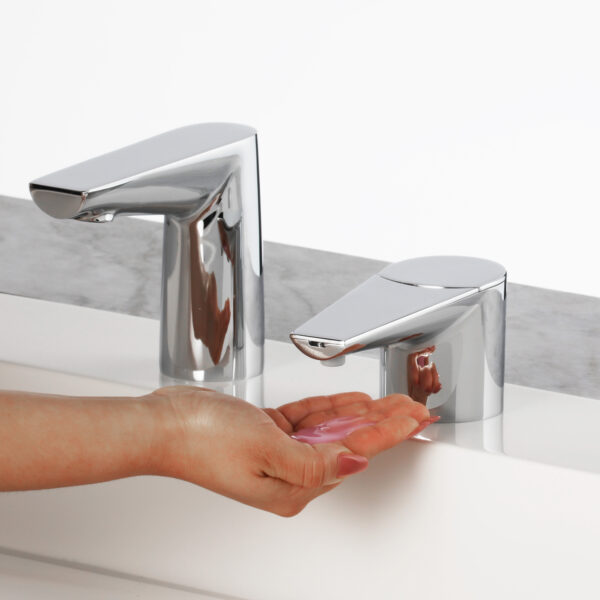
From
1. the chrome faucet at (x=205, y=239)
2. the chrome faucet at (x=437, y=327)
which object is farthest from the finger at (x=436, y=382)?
the chrome faucet at (x=205, y=239)

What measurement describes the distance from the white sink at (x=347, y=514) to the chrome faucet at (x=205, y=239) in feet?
0.10

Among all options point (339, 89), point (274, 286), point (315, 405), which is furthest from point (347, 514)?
point (339, 89)

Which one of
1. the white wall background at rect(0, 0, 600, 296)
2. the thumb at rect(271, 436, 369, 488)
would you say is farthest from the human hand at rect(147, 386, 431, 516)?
the white wall background at rect(0, 0, 600, 296)

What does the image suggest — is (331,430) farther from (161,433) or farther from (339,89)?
(339,89)

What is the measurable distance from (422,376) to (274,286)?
22 centimetres

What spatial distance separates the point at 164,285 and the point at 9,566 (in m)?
0.18

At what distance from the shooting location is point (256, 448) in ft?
1.63

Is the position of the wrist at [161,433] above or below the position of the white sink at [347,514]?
above

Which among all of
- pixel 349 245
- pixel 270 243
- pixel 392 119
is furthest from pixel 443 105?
pixel 270 243

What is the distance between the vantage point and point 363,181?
1.90m

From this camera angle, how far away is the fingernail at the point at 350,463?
1.62 ft

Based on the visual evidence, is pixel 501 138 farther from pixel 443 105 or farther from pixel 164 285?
pixel 164 285

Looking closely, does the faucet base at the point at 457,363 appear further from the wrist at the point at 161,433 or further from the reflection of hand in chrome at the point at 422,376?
the wrist at the point at 161,433

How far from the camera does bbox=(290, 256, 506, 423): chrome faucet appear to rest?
51 centimetres
